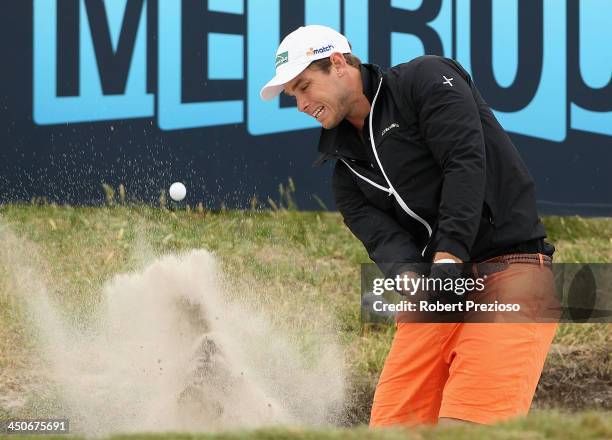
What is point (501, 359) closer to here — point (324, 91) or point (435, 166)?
point (435, 166)

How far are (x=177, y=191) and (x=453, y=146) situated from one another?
14.7 ft

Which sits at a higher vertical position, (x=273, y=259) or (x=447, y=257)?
(x=447, y=257)

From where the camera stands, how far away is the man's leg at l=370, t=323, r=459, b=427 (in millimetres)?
3834

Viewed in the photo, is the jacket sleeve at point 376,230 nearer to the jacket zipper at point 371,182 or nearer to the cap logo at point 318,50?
the jacket zipper at point 371,182

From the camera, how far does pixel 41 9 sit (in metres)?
7.86

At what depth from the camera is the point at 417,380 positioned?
3.85m

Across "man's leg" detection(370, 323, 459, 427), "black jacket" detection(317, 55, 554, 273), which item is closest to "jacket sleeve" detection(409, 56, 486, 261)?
"black jacket" detection(317, 55, 554, 273)

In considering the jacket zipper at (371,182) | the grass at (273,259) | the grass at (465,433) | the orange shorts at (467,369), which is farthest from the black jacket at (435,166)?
the grass at (273,259)

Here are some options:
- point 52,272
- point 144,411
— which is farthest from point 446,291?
point 52,272

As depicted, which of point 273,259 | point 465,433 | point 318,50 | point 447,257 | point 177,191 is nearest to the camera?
point 465,433

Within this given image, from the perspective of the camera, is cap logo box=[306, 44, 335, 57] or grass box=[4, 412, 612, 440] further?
cap logo box=[306, 44, 335, 57]

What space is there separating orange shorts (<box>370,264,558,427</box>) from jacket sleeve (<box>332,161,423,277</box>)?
0.88 ft

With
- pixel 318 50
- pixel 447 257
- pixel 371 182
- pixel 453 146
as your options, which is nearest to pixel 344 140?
pixel 371 182

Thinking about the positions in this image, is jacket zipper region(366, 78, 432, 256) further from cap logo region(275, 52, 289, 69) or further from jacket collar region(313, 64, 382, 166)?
cap logo region(275, 52, 289, 69)
